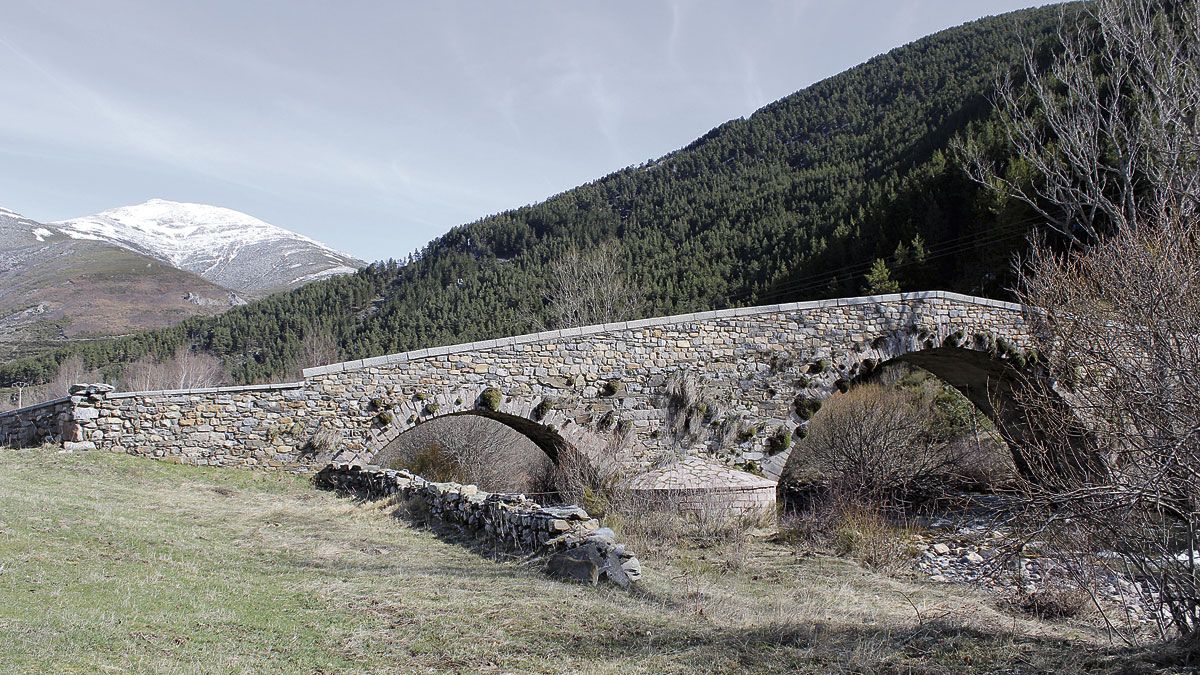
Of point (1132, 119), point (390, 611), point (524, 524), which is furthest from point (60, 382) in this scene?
point (1132, 119)

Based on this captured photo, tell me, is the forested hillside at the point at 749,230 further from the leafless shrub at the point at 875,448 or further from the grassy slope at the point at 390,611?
the grassy slope at the point at 390,611

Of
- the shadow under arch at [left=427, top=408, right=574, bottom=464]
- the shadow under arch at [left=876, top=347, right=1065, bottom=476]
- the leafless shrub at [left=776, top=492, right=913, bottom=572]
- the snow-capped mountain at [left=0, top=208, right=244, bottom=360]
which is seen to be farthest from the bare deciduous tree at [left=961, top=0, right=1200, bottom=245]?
the snow-capped mountain at [left=0, top=208, right=244, bottom=360]

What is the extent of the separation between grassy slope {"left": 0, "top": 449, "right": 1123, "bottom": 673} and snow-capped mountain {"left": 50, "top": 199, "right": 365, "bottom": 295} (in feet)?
398

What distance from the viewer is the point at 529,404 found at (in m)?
15.1

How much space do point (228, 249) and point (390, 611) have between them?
602ft

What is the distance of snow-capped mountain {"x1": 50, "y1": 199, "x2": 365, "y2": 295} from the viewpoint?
138450mm

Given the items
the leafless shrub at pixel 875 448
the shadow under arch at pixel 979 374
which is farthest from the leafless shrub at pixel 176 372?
the shadow under arch at pixel 979 374

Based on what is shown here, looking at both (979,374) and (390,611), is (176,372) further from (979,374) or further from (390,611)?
(390,611)

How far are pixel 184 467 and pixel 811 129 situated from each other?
57.7 metres

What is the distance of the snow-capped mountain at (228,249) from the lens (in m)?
138

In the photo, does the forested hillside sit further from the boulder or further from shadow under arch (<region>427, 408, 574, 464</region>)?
the boulder

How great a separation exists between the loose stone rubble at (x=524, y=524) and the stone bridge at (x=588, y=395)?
184 centimetres

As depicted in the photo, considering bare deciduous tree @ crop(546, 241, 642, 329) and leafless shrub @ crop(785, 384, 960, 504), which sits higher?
bare deciduous tree @ crop(546, 241, 642, 329)

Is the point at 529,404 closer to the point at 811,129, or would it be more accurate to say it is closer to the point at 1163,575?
the point at 1163,575
